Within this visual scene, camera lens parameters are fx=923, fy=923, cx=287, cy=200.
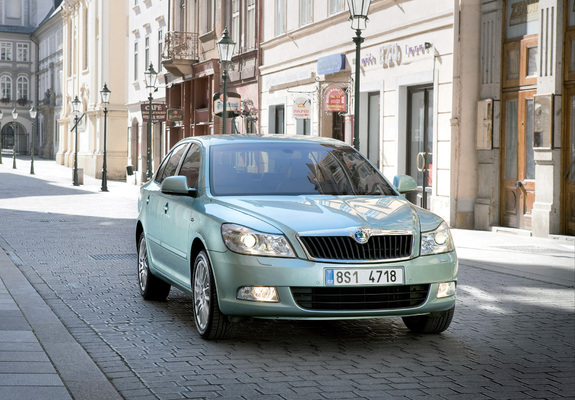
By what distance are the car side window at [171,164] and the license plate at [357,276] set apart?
266 centimetres

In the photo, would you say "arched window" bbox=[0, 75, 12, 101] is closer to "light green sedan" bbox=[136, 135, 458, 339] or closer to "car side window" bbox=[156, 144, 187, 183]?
"car side window" bbox=[156, 144, 187, 183]

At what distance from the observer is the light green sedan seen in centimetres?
637

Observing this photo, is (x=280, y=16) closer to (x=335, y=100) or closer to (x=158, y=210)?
(x=335, y=100)

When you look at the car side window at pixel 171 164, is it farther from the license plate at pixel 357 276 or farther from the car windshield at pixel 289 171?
the license plate at pixel 357 276

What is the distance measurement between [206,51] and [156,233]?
2881 centimetres

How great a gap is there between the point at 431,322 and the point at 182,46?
3169cm

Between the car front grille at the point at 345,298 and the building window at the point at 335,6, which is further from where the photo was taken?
the building window at the point at 335,6

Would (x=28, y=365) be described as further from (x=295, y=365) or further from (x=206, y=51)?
(x=206, y=51)

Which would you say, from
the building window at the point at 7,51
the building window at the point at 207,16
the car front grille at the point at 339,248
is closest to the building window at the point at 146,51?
the building window at the point at 207,16

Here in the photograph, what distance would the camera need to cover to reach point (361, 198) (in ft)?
23.9

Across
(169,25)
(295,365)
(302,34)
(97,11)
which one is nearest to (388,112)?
(302,34)

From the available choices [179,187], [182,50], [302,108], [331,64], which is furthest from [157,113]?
[179,187]

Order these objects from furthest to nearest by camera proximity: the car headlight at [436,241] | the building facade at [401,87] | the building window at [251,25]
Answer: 1. the building window at [251,25]
2. the building facade at [401,87]
3. the car headlight at [436,241]

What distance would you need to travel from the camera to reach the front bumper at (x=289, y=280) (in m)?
6.32
